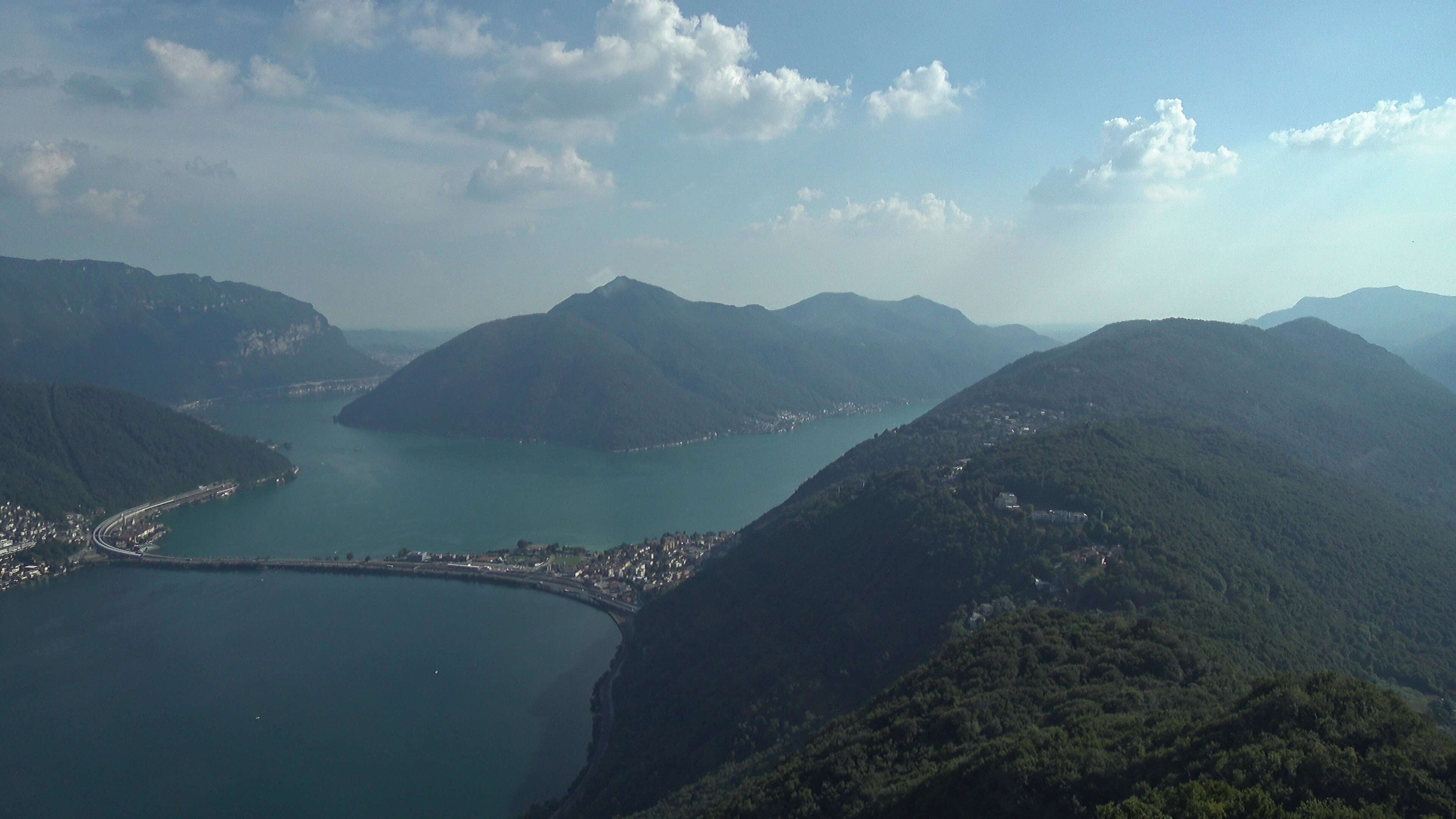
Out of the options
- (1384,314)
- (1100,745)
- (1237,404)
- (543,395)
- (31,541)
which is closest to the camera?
(1100,745)

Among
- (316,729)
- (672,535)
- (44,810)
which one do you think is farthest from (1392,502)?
(44,810)

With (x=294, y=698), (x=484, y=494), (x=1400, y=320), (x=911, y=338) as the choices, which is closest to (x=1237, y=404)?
(x=484, y=494)

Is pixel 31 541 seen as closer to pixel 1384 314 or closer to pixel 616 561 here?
pixel 616 561

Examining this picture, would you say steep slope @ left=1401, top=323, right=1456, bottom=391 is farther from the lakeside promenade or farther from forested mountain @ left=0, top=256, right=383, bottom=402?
forested mountain @ left=0, top=256, right=383, bottom=402

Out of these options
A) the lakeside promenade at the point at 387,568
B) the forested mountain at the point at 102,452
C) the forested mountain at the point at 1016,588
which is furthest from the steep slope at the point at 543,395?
the forested mountain at the point at 1016,588

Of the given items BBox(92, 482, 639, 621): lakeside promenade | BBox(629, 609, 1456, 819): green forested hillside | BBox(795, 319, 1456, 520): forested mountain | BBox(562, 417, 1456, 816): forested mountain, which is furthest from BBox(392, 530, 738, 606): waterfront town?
BBox(629, 609, 1456, 819): green forested hillside
